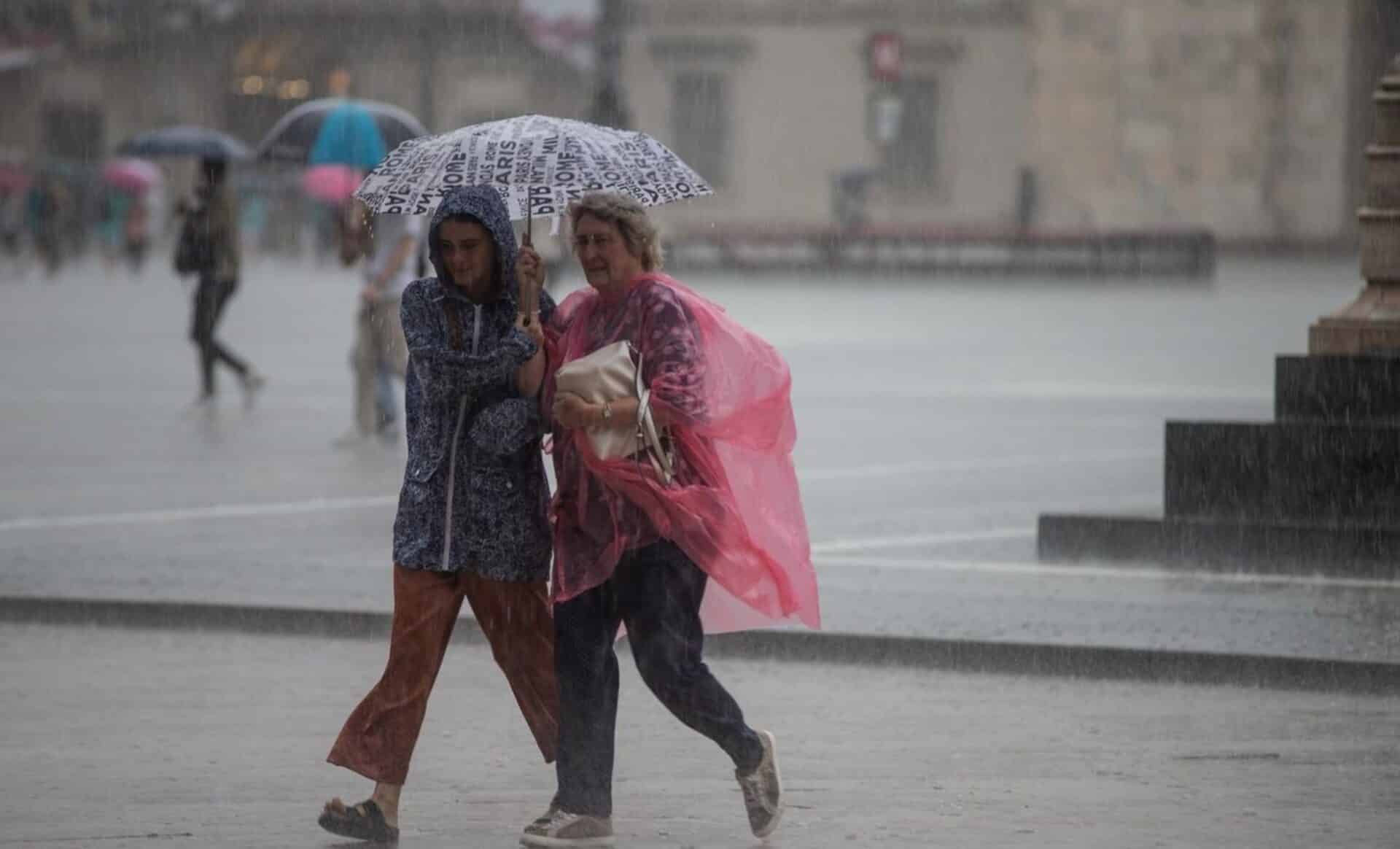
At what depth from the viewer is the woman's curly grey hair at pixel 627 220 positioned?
6.39 m

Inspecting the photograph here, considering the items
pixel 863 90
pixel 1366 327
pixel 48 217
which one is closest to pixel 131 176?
pixel 48 217

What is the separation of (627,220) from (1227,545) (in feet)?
17.7

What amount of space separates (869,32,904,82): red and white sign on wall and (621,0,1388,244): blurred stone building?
5cm

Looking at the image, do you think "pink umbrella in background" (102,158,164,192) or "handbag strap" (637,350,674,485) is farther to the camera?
"pink umbrella in background" (102,158,164,192)

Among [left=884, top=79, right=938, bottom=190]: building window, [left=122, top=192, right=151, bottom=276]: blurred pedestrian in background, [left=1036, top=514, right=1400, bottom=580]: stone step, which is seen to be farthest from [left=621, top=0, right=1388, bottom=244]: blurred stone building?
[left=1036, top=514, right=1400, bottom=580]: stone step

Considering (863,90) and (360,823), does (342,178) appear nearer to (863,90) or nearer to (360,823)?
(360,823)

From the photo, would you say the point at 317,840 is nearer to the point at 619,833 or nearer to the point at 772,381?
the point at 619,833

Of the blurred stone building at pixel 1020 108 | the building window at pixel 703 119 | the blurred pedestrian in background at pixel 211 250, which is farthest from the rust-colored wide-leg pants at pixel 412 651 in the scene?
the building window at pixel 703 119

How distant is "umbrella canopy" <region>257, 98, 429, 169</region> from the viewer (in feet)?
51.2

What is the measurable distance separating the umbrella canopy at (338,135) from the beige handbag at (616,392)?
909 centimetres

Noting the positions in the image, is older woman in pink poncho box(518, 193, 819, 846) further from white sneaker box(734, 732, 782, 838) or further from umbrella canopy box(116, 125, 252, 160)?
umbrella canopy box(116, 125, 252, 160)

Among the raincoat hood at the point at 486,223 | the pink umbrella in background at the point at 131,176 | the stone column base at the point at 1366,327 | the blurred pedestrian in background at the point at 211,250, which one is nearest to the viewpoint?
the raincoat hood at the point at 486,223

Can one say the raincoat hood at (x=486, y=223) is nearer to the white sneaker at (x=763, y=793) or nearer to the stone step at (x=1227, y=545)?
the white sneaker at (x=763, y=793)

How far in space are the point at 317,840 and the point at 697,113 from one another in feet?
181
